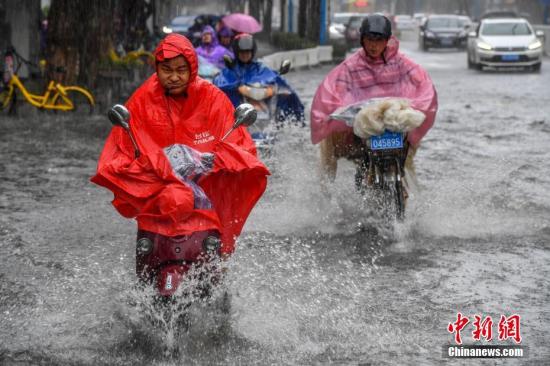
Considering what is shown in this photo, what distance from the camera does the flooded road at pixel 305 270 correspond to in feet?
18.6

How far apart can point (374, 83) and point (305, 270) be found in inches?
86.4

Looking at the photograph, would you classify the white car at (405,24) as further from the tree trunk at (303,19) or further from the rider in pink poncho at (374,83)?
the rider in pink poncho at (374,83)

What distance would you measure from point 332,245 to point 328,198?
151 cm

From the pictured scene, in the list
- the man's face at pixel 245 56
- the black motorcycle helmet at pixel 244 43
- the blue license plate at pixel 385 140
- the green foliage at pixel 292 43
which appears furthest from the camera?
the green foliage at pixel 292 43

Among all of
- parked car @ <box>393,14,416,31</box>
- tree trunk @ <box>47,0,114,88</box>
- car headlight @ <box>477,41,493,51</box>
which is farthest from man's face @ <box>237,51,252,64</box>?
parked car @ <box>393,14,416,31</box>

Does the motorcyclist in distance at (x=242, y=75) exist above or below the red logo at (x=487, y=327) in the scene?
above

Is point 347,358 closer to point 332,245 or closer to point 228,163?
point 228,163

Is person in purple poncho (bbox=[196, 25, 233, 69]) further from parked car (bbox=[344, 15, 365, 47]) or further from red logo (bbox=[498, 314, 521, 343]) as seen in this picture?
parked car (bbox=[344, 15, 365, 47])

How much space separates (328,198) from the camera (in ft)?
32.3

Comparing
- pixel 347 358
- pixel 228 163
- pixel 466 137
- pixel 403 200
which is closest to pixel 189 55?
pixel 228 163

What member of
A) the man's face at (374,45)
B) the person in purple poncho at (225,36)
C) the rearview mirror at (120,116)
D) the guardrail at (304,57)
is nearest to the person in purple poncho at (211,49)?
the person in purple poncho at (225,36)

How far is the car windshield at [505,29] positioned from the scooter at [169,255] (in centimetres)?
2847

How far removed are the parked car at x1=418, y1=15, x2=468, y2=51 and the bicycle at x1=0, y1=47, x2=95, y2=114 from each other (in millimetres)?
31629

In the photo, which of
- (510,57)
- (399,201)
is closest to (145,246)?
(399,201)
